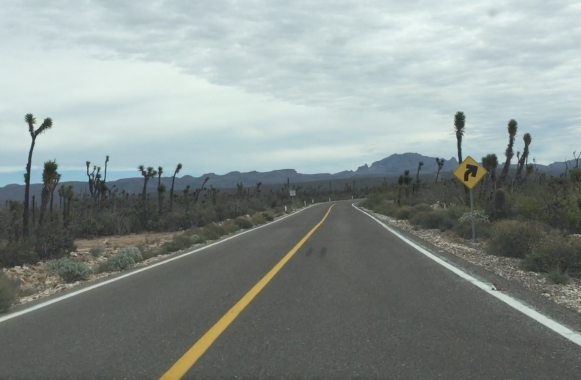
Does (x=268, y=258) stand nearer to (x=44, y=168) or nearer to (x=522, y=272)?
(x=522, y=272)

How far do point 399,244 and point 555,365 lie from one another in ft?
42.1

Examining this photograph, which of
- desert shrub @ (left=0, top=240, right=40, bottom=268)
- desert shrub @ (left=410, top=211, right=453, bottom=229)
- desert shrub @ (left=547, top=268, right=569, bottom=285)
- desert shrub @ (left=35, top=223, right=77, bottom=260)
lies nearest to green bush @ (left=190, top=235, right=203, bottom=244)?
desert shrub @ (left=35, top=223, right=77, bottom=260)

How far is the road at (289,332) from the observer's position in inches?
219

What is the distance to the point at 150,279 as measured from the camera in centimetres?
1227

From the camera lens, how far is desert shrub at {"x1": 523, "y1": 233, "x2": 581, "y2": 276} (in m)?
11.5

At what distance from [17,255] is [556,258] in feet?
61.2

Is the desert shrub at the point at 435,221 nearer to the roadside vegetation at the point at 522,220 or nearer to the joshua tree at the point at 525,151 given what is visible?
the roadside vegetation at the point at 522,220

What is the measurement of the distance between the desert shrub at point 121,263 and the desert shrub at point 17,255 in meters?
7.38

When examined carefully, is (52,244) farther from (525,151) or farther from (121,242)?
(525,151)

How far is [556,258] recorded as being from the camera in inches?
461

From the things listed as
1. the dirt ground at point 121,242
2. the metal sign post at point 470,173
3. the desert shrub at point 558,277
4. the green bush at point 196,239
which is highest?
the metal sign post at point 470,173

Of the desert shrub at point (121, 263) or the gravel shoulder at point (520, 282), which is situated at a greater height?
the gravel shoulder at point (520, 282)

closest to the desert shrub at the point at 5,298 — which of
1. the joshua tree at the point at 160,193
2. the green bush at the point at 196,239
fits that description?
the green bush at the point at 196,239

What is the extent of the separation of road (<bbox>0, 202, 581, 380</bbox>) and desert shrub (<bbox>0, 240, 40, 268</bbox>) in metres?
11.5
